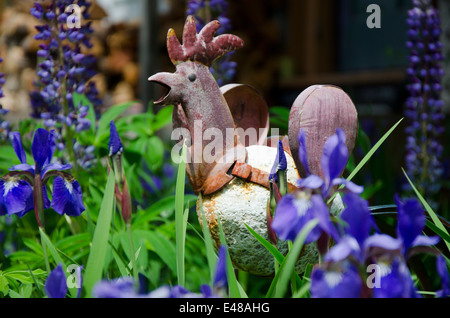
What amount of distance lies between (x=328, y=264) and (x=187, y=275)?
91 cm

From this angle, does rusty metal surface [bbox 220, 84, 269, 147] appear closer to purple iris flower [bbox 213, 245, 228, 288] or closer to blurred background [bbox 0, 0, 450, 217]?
purple iris flower [bbox 213, 245, 228, 288]

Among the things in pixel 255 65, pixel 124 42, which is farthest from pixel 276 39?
pixel 124 42

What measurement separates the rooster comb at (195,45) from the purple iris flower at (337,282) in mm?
511

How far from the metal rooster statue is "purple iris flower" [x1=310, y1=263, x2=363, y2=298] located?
13.1 inches

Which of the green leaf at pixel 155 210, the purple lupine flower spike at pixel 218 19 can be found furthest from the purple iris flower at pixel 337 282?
the purple lupine flower spike at pixel 218 19

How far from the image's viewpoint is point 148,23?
9.29ft

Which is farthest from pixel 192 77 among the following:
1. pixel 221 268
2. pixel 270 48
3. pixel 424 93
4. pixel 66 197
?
pixel 270 48

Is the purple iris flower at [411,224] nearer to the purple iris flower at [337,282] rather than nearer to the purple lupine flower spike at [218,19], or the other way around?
the purple iris flower at [337,282]

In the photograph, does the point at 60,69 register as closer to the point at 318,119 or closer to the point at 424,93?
the point at 318,119

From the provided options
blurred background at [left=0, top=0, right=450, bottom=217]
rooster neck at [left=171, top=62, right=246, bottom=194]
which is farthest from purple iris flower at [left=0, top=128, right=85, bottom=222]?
blurred background at [left=0, top=0, right=450, bottom=217]

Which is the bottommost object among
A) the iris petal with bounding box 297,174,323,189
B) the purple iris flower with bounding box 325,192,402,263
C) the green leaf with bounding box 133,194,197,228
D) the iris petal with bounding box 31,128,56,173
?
the green leaf with bounding box 133,194,197,228

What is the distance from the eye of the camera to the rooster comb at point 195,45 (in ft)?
2.74

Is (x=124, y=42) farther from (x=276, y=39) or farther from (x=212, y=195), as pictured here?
(x=212, y=195)

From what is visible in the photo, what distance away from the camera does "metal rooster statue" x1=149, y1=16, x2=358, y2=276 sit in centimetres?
79
